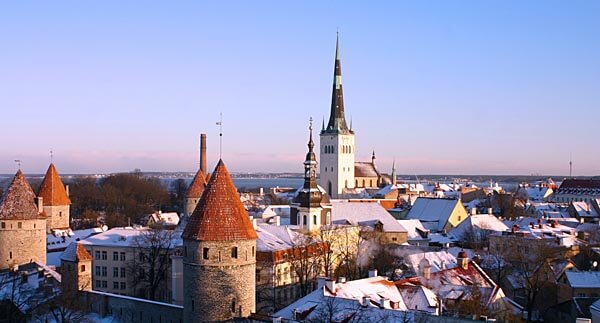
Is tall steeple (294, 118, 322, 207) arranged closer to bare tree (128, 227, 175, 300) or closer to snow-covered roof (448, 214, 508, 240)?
bare tree (128, 227, 175, 300)

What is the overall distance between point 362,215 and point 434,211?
12.6m

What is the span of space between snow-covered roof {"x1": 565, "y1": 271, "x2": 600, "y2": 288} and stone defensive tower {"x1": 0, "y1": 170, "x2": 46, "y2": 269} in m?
29.7

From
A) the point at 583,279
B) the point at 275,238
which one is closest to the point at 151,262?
the point at 275,238

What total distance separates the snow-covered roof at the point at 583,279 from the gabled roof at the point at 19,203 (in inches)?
1182

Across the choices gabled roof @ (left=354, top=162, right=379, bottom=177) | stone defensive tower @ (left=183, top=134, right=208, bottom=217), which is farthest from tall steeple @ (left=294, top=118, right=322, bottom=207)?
gabled roof @ (left=354, top=162, right=379, bottom=177)

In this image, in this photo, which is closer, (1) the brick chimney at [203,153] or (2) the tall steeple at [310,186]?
(2) the tall steeple at [310,186]

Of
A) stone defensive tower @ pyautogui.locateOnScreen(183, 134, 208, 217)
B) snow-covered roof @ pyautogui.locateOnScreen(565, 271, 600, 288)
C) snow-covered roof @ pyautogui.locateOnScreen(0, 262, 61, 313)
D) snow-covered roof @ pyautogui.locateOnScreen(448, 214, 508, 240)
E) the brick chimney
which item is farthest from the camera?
the brick chimney

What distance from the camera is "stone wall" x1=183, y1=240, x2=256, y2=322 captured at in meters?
24.8

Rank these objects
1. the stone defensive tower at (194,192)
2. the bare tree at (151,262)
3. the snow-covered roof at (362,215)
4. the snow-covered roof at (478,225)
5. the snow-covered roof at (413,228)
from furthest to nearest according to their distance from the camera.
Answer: the snow-covered roof at (413,228) → the snow-covered roof at (362,215) → the stone defensive tower at (194,192) → the snow-covered roof at (478,225) → the bare tree at (151,262)

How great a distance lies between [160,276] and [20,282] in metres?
8.87

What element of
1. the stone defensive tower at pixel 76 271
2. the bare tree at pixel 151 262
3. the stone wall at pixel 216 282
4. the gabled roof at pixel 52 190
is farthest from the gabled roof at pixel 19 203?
the stone wall at pixel 216 282

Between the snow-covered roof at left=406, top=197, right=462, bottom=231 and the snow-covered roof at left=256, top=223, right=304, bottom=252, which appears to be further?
the snow-covered roof at left=406, top=197, right=462, bottom=231

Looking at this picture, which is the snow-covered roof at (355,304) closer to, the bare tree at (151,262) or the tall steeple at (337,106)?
the bare tree at (151,262)

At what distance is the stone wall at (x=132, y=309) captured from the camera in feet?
93.8
